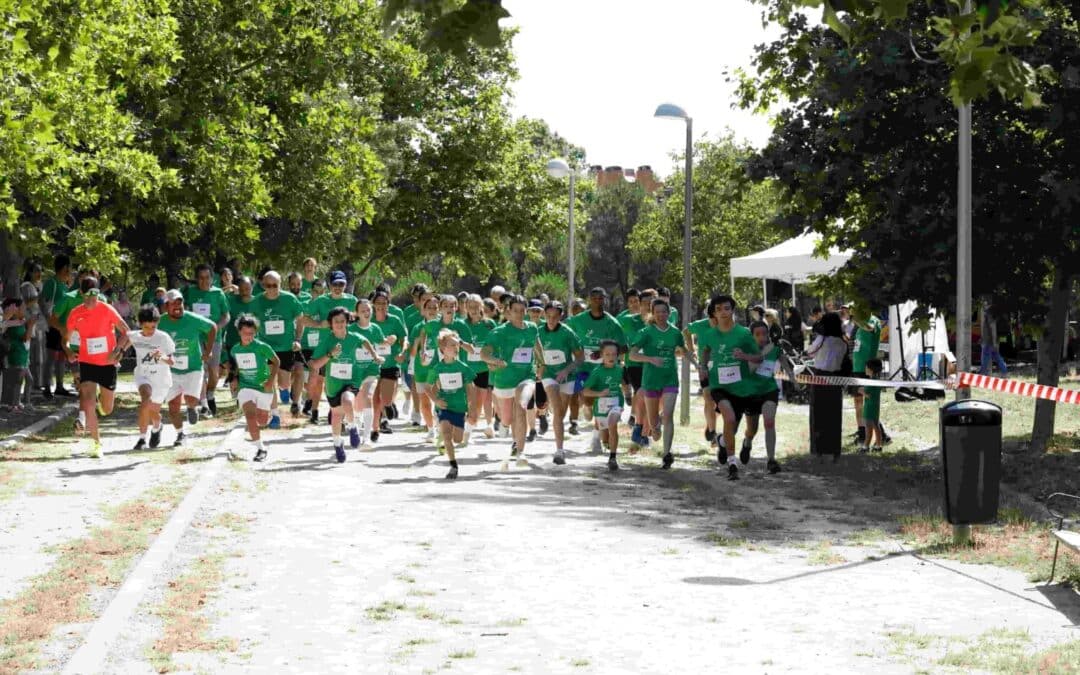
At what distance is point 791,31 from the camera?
1820 centimetres

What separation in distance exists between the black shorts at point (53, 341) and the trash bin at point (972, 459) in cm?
1698

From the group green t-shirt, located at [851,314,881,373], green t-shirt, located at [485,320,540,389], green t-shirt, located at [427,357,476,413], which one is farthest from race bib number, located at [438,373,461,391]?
green t-shirt, located at [851,314,881,373]

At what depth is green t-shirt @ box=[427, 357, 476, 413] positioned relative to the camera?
1480 cm

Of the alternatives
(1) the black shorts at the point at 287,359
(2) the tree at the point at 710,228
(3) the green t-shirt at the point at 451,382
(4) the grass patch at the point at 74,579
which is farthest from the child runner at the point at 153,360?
(2) the tree at the point at 710,228

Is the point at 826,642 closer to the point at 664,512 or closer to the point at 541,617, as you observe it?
the point at 541,617

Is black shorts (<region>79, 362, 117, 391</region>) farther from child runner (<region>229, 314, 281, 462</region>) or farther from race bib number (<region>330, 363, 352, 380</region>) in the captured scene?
race bib number (<region>330, 363, 352, 380</region>)

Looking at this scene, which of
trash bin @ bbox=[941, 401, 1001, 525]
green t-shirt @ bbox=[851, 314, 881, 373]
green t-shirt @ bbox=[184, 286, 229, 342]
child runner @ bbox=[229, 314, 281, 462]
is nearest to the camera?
trash bin @ bbox=[941, 401, 1001, 525]

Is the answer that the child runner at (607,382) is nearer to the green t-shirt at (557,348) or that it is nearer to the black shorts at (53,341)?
the green t-shirt at (557,348)

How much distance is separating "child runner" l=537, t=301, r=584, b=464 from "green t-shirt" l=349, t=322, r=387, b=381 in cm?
180

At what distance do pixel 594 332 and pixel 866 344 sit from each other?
12.7 feet

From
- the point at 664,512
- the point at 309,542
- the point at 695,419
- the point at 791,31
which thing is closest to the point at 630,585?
the point at 309,542

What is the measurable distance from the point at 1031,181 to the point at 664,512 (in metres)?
6.60

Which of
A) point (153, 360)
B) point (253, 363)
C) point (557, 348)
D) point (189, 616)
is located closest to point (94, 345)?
point (153, 360)

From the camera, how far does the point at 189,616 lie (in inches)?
313
